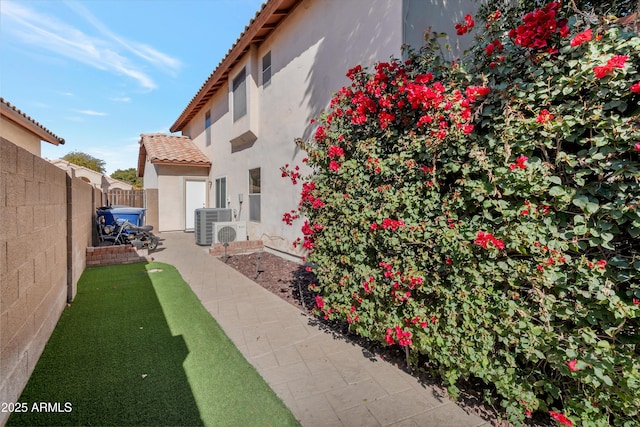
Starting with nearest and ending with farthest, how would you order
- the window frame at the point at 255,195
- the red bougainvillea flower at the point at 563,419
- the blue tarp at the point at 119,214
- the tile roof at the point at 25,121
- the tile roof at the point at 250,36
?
the red bougainvillea flower at the point at 563,419, the tile roof at the point at 250,36, the blue tarp at the point at 119,214, the tile roof at the point at 25,121, the window frame at the point at 255,195

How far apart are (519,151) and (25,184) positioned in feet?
14.7

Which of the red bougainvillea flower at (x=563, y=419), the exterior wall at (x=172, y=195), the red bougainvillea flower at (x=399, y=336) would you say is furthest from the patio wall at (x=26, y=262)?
the exterior wall at (x=172, y=195)

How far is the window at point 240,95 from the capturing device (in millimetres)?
10070

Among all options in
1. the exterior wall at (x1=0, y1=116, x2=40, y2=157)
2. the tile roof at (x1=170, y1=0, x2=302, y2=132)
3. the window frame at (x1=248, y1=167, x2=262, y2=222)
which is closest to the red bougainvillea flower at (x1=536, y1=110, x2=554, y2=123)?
the tile roof at (x1=170, y1=0, x2=302, y2=132)

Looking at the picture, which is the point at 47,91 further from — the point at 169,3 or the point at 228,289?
the point at 228,289

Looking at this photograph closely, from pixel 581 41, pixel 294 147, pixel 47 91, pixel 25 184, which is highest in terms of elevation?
pixel 47 91

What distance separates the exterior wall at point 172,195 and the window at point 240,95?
5448mm

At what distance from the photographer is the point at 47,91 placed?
8438mm

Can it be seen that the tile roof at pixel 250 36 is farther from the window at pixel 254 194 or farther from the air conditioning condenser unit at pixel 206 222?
the air conditioning condenser unit at pixel 206 222

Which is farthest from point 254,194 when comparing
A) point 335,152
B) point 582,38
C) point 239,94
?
point 582,38

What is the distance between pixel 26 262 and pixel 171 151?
1335 cm

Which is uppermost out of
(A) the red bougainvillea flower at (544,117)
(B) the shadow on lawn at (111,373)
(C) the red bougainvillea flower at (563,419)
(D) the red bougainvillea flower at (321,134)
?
(D) the red bougainvillea flower at (321,134)

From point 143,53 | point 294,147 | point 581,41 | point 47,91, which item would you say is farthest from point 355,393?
point 47,91

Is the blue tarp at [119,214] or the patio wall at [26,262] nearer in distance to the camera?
the patio wall at [26,262]
